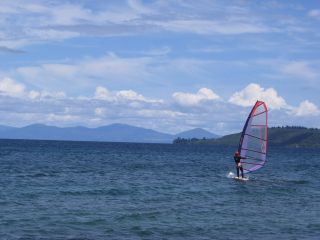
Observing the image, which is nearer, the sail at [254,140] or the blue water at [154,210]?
the blue water at [154,210]

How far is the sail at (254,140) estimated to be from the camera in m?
52.4

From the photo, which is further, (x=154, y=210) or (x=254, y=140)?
(x=254, y=140)

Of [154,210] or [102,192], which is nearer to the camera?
[154,210]

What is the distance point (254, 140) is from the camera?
53.3 meters

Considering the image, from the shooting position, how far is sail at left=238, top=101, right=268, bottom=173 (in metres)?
52.4

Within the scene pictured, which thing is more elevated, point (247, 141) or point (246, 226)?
point (247, 141)

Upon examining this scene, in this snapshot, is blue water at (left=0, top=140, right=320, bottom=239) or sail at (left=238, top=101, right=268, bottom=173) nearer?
blue water at (left=0, top=140, right=320, bottom=239)

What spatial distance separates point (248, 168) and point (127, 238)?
106ft

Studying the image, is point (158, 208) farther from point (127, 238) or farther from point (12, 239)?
point (12, 239)

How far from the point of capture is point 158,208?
1330 inches

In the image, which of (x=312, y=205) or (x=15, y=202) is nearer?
(x=15, y=202)

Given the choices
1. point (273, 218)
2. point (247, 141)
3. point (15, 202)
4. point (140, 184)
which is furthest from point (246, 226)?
point (247, 141)

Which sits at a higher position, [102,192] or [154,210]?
[102,192]

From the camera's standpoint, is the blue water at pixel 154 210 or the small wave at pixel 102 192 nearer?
the blue water at pixel 154 210
